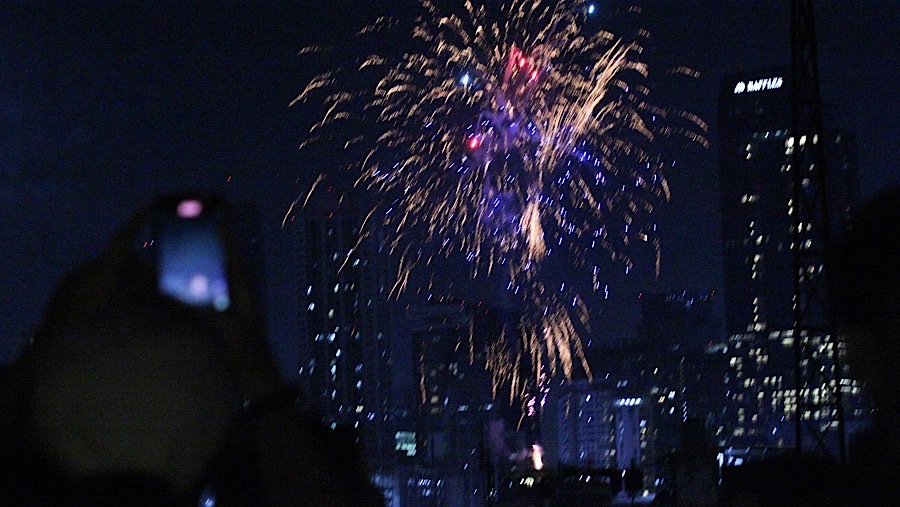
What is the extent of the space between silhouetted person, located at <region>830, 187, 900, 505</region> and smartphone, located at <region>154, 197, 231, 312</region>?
1.14 metres

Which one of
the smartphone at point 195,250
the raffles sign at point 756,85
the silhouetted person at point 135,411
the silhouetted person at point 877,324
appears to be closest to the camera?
the silhouetted person at point 135,411

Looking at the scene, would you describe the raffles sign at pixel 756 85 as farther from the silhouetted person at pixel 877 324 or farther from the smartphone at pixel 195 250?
the smartphone at pixel 195 250

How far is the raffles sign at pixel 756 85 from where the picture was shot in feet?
177

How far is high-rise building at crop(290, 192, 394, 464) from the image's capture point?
3430 inches

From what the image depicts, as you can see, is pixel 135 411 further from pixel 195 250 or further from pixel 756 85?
pixel 756 85

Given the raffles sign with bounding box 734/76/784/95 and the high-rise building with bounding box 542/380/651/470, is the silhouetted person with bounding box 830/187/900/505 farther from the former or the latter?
the high-rise building with bounding box 542/380/651/470

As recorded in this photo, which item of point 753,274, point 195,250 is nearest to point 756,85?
point 753,274

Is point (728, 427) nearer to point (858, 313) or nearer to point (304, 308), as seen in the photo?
point (304, 308)

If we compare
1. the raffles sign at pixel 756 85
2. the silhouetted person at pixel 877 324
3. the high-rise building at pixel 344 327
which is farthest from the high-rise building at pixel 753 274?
the silhouetted person at pixel 877 324

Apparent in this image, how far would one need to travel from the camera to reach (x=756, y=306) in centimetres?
9256

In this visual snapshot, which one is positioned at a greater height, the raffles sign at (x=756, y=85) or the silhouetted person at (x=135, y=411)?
the raffles sign at (x=756, y=85)

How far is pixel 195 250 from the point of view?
1815 millimetres

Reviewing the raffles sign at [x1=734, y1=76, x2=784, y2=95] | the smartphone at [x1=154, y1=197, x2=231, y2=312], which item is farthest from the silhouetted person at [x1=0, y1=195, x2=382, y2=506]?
the raffles sign at [x1=734, y1=76, x2=784, y2=95]

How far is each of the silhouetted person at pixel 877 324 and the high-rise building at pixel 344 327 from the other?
82045mm
